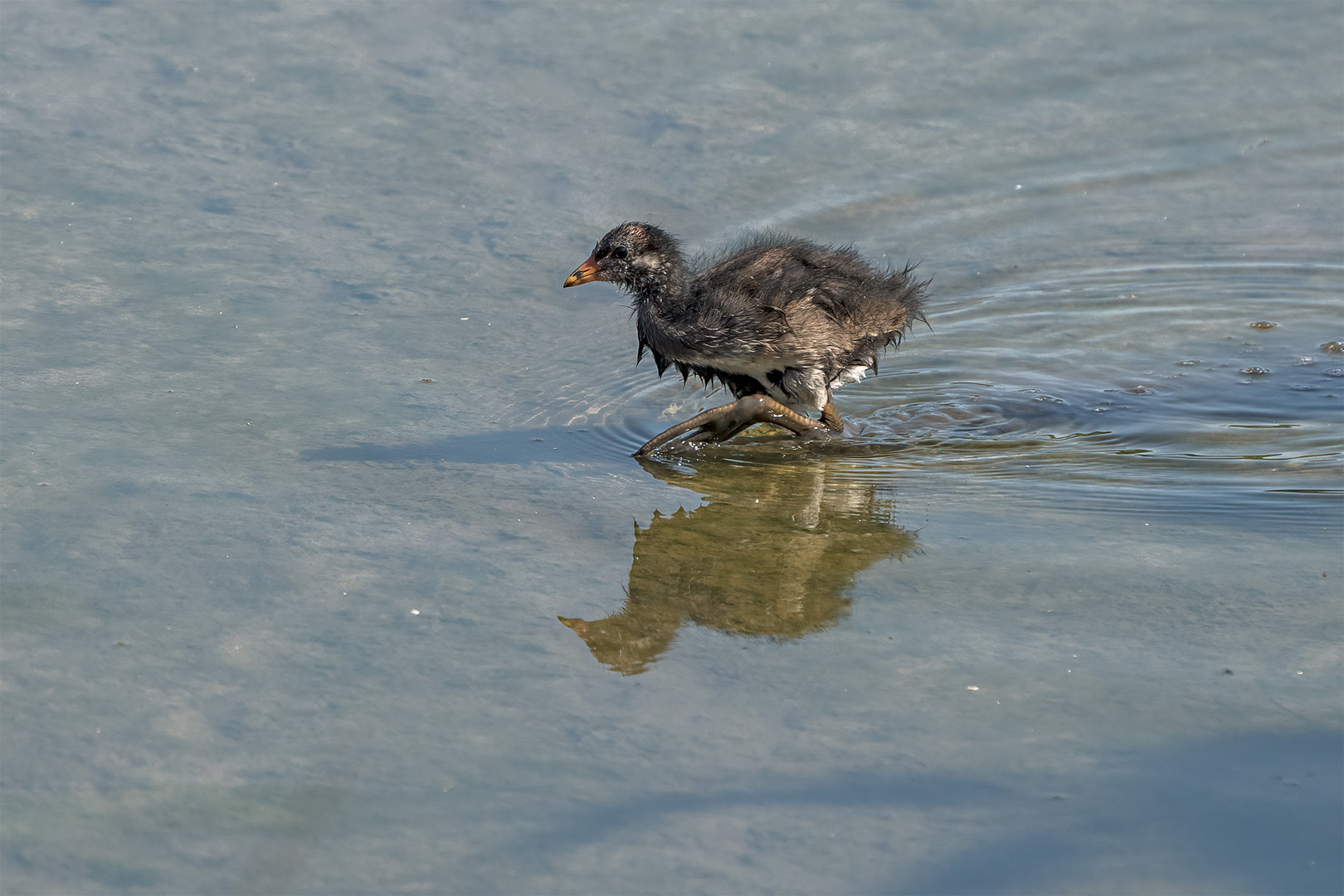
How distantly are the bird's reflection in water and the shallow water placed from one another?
3 centimetres

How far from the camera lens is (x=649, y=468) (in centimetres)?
642

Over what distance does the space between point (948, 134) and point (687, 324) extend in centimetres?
377

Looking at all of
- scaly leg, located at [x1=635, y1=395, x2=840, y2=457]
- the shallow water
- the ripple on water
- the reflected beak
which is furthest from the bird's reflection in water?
the reflected beak

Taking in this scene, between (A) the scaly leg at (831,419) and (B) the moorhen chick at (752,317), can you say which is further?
(A) the scaly leg at (831,419)

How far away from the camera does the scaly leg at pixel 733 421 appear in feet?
21.4

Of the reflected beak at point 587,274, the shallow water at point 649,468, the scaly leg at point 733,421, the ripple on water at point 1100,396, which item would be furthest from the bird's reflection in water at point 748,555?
the reflected beak at point 587,274

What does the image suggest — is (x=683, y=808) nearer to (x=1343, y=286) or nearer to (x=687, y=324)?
(x=687, y=324)

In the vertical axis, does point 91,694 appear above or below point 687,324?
below

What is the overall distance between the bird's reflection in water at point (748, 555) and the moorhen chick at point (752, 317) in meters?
0.34

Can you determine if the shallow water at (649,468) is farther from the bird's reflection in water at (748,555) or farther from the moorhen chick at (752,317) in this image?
the moorhen chick at (752,317)

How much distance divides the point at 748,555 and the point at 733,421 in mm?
1339

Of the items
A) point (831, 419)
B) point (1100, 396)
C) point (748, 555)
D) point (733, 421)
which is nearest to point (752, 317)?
point (733, 421)

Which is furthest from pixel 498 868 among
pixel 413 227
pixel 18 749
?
pixel 413 227

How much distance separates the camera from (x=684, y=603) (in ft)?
16.4
